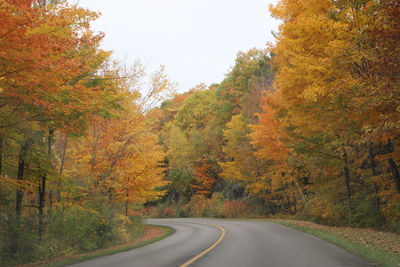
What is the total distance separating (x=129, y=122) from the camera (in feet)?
50.0

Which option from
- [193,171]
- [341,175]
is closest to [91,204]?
[341,175]

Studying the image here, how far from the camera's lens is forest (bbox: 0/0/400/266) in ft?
24.4

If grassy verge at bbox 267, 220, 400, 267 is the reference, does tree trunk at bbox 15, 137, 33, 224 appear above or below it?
above

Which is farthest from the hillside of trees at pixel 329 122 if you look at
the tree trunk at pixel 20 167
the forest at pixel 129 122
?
the tree trunk at pixel 20 167

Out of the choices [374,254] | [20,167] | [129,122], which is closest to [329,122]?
[374,254]

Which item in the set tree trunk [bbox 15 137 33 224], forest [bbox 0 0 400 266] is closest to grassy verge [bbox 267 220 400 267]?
forest [bbox 0 0 400 266]

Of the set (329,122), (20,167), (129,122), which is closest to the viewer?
(20,167)

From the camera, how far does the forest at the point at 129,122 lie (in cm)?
744

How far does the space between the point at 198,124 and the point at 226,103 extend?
895 cm

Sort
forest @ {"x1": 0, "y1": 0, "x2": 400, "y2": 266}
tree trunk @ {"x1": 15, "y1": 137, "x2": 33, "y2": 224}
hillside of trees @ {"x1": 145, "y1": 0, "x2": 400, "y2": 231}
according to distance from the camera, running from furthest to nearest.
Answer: tree trunk @ {"x1": 15, "y1": 137, "x2": 33, "y2": 224} < hillside of trees @ {"x1": 145, "y1": 0, "x2": 400, "y2": 231} < forest @ {"x1": 0, "y1": 0, "x2": 400, "y2": 266}

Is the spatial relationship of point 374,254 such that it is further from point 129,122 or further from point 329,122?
point 129,122

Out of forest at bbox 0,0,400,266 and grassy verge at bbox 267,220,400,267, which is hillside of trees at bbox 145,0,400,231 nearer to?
forest at bbox 0,0,400,266

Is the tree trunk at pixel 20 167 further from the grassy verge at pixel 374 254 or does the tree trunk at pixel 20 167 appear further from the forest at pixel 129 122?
the grassy verge at pixel 374 254

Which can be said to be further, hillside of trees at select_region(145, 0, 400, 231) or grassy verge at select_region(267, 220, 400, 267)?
hillside of trees at select_region(145, 0, 400, 231)
